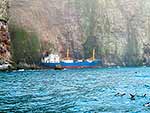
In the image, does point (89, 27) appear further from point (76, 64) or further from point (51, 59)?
point (51, 59)

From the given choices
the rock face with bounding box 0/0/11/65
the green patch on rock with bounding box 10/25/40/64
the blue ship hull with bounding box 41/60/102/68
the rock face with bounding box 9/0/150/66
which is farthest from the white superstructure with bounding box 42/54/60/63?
the rock face with bounding box 0/0/11/65

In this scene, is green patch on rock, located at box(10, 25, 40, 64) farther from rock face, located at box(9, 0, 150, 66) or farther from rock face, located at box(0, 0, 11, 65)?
rock face, located at box(0, 0, 11, 65)

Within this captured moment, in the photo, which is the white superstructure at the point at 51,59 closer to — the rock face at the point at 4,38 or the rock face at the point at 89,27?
the rock face at the point at 89,27

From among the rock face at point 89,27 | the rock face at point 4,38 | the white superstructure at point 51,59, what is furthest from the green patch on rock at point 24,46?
the rock face at point 4,38

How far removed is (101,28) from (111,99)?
114697 mm

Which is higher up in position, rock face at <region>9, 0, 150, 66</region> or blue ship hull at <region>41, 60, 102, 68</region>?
rock face at <region>9, 0, 150, 66</region>

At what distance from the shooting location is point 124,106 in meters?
45.8

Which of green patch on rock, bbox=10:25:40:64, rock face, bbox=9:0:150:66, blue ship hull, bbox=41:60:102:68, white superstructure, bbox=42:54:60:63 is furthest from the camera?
rock face, bbox=9:0:150:66

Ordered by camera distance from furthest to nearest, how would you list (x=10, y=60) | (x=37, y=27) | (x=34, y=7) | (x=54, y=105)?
(x=34, y=7) → (x=37, y=27) → (x=10, y=60) → (x=54, y=105)

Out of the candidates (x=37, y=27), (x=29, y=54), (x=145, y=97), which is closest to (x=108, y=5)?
(x=37, y=27)

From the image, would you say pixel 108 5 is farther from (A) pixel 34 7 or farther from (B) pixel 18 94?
(B) pixel 18 94

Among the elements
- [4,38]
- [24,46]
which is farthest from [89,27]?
[4,38]

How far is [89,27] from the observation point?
540ft

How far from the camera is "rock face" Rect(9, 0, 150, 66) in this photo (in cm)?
15075
